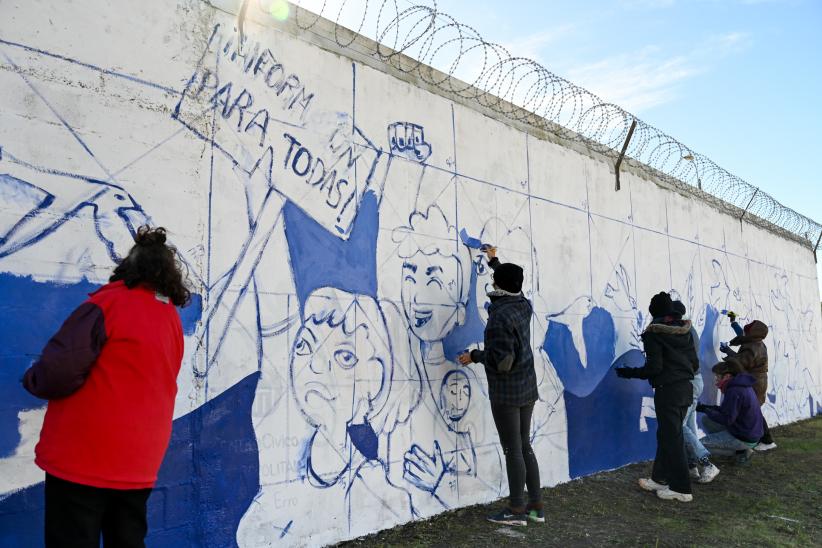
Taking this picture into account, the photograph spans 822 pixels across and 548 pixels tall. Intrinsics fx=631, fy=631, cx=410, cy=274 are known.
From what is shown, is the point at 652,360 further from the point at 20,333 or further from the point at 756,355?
the point at 20,333

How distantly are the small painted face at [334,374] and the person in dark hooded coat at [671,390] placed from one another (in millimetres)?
2475

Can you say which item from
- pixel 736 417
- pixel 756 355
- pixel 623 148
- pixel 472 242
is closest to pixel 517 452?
pixel 472 242

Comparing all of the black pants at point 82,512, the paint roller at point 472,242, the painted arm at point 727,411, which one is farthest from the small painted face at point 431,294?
the painted arm at point 727,411

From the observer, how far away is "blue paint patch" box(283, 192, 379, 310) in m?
3.48

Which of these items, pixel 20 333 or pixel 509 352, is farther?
pixel 509 352

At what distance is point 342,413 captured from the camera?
11.8 feet

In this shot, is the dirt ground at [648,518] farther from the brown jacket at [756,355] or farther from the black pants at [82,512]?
the black pants at [82,512]

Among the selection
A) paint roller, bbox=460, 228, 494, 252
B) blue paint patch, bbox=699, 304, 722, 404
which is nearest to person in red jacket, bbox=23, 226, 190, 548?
paint roller, bbox=460, 228, 494, 252

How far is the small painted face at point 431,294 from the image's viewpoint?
4105mm

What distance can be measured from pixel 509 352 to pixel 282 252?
1.52 meters

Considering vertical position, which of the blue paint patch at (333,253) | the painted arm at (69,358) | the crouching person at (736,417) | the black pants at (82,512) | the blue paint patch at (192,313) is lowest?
the crouching person at (736,417)

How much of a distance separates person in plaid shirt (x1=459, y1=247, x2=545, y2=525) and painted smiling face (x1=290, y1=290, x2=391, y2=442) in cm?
67

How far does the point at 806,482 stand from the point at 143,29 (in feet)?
20.3

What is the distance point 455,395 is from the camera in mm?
4352
